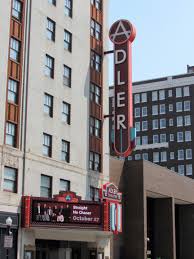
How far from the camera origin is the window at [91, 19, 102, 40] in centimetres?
5450

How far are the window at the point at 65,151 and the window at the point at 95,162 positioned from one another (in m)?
3.54

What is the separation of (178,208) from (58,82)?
3051cm

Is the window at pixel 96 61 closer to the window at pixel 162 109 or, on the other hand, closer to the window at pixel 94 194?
the window at pixel 94 194

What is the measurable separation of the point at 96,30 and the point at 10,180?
67.1 ft

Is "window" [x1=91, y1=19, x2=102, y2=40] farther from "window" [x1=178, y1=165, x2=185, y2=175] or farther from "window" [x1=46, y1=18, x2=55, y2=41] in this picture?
"window" [x1=178, y1=165, x2=185, y2=175]

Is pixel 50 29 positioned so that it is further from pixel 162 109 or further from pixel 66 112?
pixel 162 109

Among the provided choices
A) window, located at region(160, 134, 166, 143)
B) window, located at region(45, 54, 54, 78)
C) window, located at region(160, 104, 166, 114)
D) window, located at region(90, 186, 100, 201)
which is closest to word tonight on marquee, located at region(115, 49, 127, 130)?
window, located at region(90, 186, 100, 201)

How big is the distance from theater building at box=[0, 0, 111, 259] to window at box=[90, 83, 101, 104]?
0.02 meters

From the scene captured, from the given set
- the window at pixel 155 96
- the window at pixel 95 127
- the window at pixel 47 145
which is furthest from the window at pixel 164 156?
the window at pixel 47 145

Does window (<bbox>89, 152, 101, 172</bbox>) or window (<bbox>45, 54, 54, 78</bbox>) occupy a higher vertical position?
window (<bbox>45, 54, 54, 78</bbox>)

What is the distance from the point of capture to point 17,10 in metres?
44.6

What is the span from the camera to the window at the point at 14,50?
1704 inches

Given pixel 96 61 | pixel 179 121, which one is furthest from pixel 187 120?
pixel 96 61

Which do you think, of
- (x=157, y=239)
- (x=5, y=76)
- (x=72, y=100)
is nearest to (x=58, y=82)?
(x=72, y=100)
